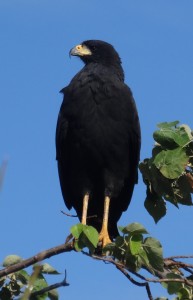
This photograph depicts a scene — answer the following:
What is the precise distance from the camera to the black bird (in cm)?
629

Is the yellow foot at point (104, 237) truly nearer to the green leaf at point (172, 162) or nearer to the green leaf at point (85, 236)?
the green leaf at point (85, 236)

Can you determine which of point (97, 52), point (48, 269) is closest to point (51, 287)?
point (48, 269)

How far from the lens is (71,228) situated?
3928 mm

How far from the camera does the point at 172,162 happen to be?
3.94 metres

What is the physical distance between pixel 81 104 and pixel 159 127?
7.51ft

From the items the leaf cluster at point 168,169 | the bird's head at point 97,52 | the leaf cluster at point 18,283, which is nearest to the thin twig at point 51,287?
the leaf cluster at point 18,283

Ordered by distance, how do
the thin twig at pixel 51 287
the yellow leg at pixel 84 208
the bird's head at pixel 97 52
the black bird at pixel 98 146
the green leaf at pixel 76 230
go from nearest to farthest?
the thin twig at pixel 51 287, the green leaf at pixel 76 230, the yellow leg at pixel 84 208, the black bird at pixel 98 146, the bird's head at pixel 97 52

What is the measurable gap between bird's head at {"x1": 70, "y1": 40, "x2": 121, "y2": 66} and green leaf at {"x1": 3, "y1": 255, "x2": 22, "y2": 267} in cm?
358

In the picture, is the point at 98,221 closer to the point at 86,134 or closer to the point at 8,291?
the point at 86,134

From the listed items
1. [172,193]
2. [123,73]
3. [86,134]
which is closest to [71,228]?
[172,193]

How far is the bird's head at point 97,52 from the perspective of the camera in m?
7.13

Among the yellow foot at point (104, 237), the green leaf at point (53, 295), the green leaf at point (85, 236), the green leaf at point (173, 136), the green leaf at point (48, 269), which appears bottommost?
the green leaf at point (53, 295)

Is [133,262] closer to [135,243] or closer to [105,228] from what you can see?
[135,243]

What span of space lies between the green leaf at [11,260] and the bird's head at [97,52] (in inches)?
141
